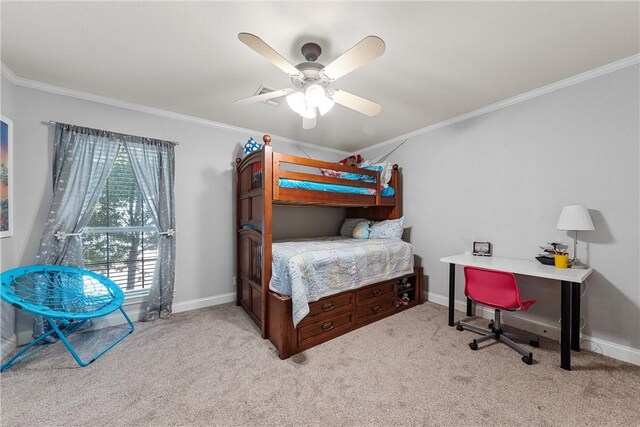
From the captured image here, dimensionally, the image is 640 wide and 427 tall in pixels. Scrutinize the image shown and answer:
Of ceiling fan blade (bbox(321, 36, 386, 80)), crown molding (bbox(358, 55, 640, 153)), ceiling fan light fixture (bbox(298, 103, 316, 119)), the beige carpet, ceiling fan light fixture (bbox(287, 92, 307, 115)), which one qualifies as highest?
crown molding (bbox(358, 55, 640, 153))

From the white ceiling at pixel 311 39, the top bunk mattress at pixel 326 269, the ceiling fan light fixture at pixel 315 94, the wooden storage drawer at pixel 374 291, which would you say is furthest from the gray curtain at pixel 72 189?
the wooden storage drawer at pixel 374 291

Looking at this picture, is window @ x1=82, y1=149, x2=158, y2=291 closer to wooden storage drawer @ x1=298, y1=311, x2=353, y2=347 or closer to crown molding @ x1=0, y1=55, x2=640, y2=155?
crown molding @ x1=0, y1=55, x2=640, y2=155

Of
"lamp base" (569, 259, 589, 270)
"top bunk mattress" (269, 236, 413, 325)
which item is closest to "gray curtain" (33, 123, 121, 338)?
"top bunk mattress" (269, 236, 413, 325)

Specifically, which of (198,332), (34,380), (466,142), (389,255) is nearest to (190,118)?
(198,332)

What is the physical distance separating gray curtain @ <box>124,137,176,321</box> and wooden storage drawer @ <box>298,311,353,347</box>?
169cm

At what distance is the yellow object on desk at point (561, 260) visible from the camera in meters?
2.11

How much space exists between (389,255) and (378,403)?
157cm

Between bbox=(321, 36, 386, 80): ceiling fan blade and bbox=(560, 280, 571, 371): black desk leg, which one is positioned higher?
bbox=(321, 36, 386, 80): ceiling fan blade

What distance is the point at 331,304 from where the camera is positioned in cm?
239

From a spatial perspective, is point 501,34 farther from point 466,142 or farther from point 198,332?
point 198,332

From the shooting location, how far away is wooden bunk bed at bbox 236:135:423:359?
2221 millimetres

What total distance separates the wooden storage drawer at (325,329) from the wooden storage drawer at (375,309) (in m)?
0.14

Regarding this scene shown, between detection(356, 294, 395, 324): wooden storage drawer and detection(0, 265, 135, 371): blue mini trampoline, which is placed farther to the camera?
detection(356, 294, 395, 324): wooden storage drawer

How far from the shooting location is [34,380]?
1.75 metres
